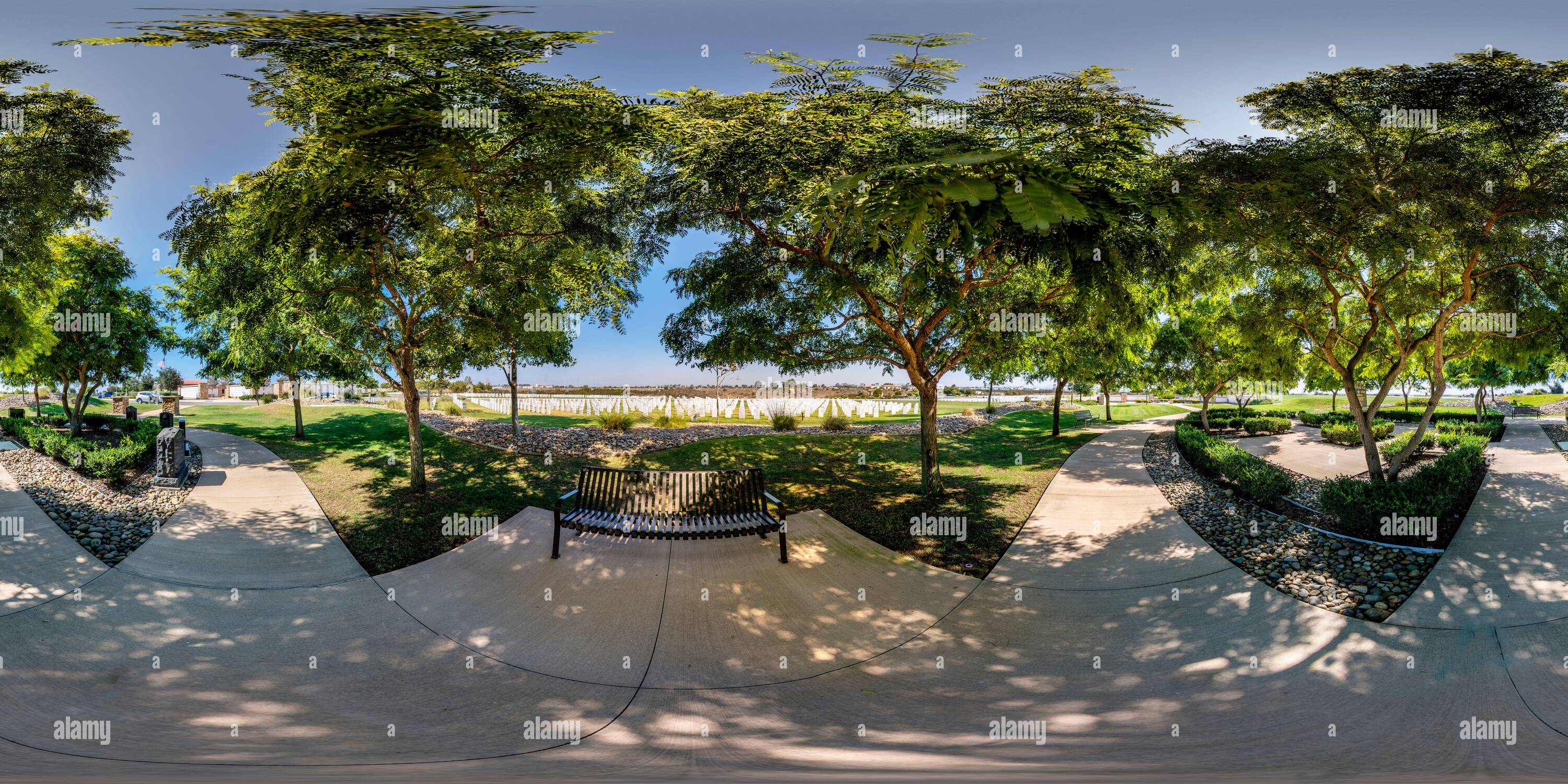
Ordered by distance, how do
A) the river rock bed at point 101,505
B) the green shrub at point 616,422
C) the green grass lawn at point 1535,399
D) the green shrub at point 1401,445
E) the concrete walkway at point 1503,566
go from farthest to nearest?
the green grass lawn at point 1535,399
the green shrub at point 616,422
the green shrub at point 1401,445
the river rock bed at point 101,505
the concrete walkway at point 1503,566

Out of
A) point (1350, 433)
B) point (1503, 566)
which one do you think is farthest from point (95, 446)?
point (1350, 433)

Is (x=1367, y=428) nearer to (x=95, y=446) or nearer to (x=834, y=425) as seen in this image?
(x=834, y=425)

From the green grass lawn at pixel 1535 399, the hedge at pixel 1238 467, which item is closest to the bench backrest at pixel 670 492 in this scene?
the hedge at pixel 1238 467

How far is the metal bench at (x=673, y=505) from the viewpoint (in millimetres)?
7312

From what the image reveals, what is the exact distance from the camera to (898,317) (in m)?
10.1

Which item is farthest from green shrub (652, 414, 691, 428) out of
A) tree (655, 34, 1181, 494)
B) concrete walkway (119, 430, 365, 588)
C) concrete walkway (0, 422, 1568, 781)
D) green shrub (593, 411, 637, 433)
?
concrete walkway (0, 422, 1568, 781)

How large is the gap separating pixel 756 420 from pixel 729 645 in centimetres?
1576

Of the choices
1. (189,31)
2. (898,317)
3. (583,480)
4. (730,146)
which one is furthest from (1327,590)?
(189,31)

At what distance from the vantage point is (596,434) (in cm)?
1611

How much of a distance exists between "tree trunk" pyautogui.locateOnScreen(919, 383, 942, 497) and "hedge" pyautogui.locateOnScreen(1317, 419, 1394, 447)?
1598cm

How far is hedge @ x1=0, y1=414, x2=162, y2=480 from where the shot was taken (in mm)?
10000

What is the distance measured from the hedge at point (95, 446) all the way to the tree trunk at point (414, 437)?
15.2 ft

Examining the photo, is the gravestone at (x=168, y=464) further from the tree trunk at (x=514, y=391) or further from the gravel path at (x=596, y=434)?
the tree trunk at (x=514, y=391)

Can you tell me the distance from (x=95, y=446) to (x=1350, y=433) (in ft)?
105
